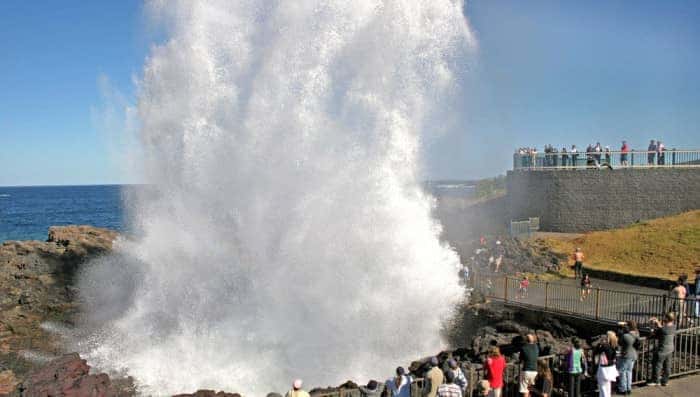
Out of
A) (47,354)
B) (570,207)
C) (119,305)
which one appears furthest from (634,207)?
(47,354)

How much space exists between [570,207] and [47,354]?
24373 mm

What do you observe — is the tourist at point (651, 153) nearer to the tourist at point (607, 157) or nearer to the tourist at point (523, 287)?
the tourist at point (607, 157)

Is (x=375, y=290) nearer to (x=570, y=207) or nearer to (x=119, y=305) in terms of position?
(x=119, y=305)

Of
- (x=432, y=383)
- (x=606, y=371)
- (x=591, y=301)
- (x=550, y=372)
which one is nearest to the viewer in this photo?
(x=432, y=383)

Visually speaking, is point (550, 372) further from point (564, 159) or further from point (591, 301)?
point (564, 159)

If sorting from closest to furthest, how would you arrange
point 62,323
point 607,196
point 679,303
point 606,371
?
point 606,371 → point 679,303 → point 62,323 → point 607,196

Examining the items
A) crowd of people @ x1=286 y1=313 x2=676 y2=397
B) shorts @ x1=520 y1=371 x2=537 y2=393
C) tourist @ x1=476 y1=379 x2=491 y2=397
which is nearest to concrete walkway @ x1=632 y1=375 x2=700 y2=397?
crowd of people @ x1=286 y1=313 x2=676 y2=397

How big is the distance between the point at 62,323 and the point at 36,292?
11.7 feet

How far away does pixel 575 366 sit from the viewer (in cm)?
888

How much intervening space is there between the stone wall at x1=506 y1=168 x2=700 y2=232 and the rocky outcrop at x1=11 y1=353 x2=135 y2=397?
24000mm

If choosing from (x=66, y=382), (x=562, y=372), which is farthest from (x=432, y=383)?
(x=66, y=382)

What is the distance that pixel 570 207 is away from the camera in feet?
92.7

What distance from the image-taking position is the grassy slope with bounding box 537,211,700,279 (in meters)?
20.3

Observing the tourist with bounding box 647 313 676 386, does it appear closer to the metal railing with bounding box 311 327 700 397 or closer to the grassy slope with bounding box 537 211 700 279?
the metal railing with bounding box 311 327 700 397
